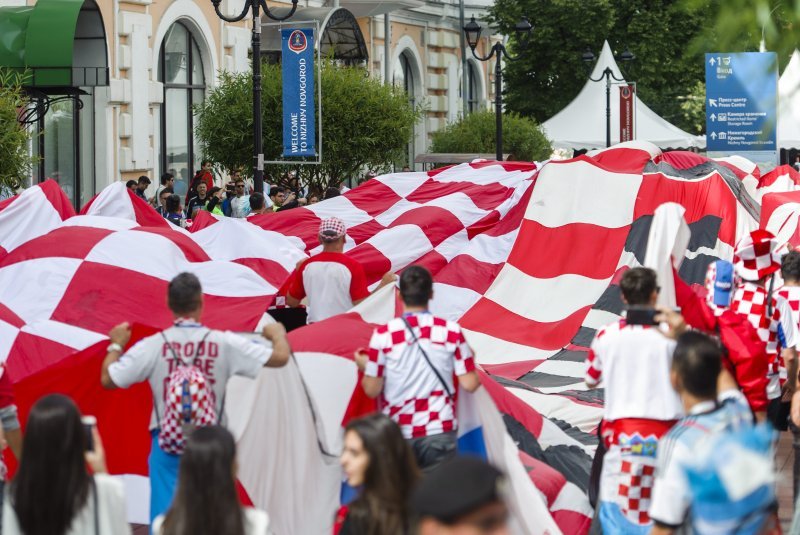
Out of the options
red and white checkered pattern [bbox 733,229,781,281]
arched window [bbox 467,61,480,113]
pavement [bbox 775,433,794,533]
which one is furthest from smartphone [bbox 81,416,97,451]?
arched window [bbox 467,61,480,113]

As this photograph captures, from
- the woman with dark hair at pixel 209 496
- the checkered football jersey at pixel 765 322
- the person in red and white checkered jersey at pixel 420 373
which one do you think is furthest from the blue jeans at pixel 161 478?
the checkered football jersey at pixel 765 322

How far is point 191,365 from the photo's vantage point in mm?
5836

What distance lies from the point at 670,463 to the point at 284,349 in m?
1.93

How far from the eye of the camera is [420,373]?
6.09 m

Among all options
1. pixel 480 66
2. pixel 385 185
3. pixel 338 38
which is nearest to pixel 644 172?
pixel 385 185

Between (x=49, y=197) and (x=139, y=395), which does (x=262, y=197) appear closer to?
(x=49, y=197)

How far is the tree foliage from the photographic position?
39.8 metres

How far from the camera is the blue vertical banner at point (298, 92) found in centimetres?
2002

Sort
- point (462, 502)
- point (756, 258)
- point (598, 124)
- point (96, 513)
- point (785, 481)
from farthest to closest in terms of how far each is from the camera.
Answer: point (598, 124) → point (785, 481) → point (756, 258) → point (96, 513) → point (462, 502)

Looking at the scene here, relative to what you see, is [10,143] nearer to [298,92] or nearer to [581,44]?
[298,92]

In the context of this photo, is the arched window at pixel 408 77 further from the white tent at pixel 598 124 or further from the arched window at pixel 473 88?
the white tent at pixel 598 124

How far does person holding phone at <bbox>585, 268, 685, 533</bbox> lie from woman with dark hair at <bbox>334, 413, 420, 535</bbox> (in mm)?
1890

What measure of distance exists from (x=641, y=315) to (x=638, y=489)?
742mm

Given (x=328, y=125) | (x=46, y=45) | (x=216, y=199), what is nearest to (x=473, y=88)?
(x=328, y=125)
